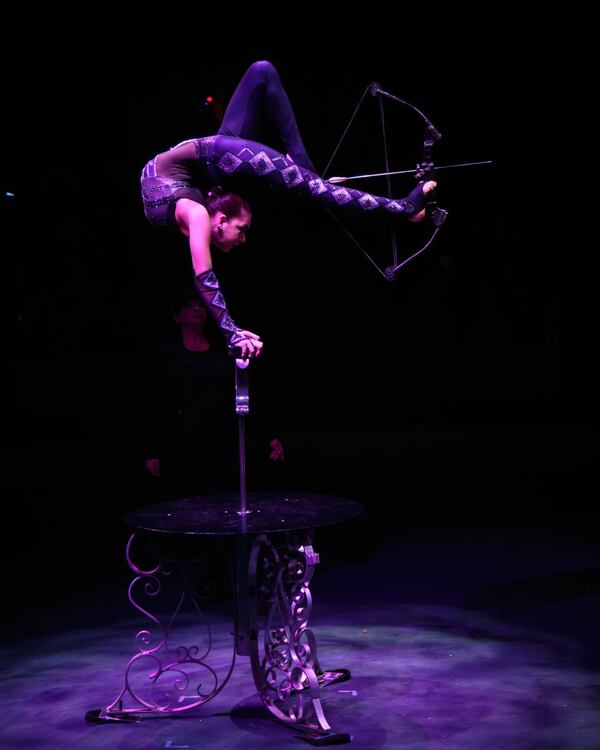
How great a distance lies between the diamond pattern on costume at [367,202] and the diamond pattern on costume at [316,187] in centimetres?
13

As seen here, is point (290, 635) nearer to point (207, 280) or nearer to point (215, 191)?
point (207, 280)

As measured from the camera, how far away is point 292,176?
3.26 metres

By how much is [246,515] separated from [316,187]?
108 cm

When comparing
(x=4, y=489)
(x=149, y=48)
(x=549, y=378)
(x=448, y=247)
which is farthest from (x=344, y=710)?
(x=549, y=378)

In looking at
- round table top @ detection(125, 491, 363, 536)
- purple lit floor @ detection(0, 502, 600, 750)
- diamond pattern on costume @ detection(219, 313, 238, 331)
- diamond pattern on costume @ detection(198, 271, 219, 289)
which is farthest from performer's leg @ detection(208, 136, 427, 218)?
purple lit floor @ detection(0, 502, 600, 750)

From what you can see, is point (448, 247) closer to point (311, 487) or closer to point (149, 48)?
point (311, 487)

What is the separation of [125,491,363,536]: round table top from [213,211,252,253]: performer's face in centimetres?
89

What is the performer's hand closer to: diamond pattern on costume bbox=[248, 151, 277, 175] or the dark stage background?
diamond pattern on costume bbox=[248, 151, 277, 175]

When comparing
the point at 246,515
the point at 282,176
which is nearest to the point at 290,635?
the point at 246,515

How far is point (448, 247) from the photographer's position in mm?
8500

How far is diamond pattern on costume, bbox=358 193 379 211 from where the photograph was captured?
3352 mm

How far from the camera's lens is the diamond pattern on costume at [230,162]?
3.27 metres

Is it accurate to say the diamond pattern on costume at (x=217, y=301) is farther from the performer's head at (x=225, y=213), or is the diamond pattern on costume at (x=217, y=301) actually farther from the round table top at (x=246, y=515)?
the round table top at (x=246, y=515)

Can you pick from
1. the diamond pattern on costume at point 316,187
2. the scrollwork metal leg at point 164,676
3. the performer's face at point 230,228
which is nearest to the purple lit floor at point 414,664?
the scrollwork metal leg at point 164,676
